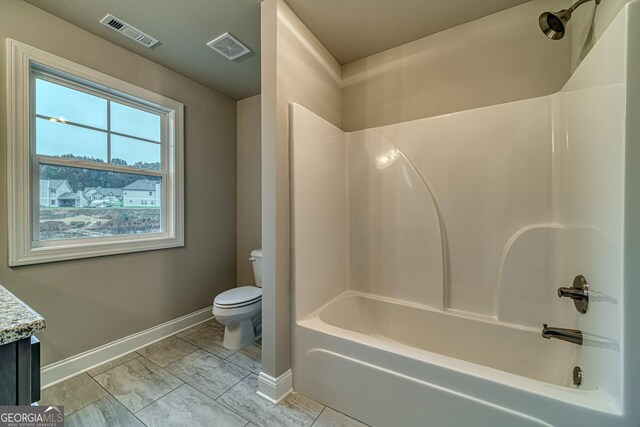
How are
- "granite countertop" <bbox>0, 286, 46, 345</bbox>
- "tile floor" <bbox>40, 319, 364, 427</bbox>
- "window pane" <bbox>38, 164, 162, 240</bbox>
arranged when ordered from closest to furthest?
"granite countertop" <bbox>0, 286, 46, 345</bbox> → "tile floor" <bbox>40, 319, 364, 427</bbox> → "window pane" <bbox>38, 164, 162, 240</bbox>

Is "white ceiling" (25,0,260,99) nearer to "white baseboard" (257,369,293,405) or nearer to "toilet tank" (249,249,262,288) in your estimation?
"toilet tank" (249,249,262,288)

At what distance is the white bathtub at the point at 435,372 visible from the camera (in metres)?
1.00

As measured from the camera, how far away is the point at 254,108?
A: 2812mm

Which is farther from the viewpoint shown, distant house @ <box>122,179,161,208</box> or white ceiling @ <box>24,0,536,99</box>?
distant house @ <box>122,179,161,208</box>

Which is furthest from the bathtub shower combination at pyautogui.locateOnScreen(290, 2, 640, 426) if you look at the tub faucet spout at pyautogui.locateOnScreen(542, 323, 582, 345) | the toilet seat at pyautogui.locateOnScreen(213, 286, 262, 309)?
the toilet seat at pyautogui.locateOnScreen(213, 286, 262, 309)

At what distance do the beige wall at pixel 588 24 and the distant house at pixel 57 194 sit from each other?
3195 millimetres

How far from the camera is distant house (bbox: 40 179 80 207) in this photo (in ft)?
5.56

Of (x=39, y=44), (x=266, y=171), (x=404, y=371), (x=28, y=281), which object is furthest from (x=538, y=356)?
(x=39, y=44)

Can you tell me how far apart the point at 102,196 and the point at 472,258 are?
9.28 ft

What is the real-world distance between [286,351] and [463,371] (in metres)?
1.01

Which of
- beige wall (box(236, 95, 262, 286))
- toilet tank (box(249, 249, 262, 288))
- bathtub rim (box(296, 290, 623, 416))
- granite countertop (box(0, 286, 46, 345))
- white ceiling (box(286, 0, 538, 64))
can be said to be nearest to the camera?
granite countertop (box(0, 286, 46, 345))

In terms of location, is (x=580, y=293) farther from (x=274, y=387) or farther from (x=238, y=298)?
(x=238, y=298)

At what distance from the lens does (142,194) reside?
2.24 meters

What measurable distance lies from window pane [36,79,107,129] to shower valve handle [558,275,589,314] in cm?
317
